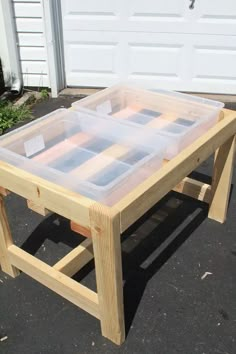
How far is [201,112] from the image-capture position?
7.76 ft

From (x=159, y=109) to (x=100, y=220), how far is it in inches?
42.9

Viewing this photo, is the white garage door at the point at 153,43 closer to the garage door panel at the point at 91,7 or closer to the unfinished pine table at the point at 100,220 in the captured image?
the garage door panel at the point at 91,7

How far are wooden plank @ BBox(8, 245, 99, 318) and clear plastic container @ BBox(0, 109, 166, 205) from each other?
566mm

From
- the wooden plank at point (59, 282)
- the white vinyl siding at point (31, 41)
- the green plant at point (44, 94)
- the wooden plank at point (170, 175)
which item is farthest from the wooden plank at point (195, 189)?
the white vinyl siding at point (31, 41)

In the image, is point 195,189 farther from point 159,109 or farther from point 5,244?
point 5,244

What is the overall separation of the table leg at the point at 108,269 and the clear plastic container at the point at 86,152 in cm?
11

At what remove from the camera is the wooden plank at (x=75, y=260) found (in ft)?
7.47

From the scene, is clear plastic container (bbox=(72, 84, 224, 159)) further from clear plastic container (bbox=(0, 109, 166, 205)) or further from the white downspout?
the white downspout

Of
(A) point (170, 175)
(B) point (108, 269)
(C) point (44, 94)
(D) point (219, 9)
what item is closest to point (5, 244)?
(B) point (108, 269)

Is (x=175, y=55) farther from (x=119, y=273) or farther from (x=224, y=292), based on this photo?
(x=119, y=273)

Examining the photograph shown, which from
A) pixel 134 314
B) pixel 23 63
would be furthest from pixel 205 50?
pixel 134 314

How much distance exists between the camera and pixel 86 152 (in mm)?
2100

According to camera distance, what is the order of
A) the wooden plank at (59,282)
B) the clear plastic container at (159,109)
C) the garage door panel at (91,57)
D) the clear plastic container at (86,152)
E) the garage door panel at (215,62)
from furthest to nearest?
1. the garage door panel at (91,57)
2. the garage door panel at (215,62)
3. the clear plastic container at (159,109)
4. the wooden plank at (59,282)
5. the clear plastic container at (86,152)

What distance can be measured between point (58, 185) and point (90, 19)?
3397mm
